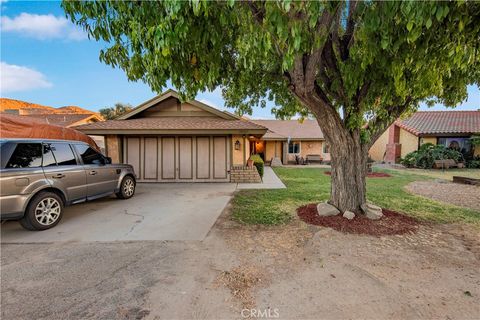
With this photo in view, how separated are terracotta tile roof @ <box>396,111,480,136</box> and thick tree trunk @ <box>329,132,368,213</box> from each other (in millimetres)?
18528

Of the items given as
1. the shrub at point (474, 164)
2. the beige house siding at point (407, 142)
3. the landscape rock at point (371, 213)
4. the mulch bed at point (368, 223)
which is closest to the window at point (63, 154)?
the mulch bed at point (368, 223)

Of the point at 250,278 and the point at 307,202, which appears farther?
the point at 307,202

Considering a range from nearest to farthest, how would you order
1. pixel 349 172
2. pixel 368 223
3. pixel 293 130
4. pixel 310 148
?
1. pixel 368 223
2. pixel 349 172
3. pixel 310 148
4. pixel 293 130

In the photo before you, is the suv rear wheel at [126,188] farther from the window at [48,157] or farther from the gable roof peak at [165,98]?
the gable roof peak at [165,98]

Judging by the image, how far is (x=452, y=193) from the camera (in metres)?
8.23

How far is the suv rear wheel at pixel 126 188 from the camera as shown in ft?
23.2

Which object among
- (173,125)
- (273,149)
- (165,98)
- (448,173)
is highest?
(165,98)

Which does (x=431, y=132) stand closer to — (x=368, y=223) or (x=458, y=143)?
(x=458, y=143)

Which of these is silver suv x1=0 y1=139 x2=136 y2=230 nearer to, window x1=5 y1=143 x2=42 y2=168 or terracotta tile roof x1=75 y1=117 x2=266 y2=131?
window x1=5 y1=143 x2=42 y2=168

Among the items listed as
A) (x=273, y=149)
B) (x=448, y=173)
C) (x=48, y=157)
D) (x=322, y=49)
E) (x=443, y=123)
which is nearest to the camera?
(x=322, y=49)

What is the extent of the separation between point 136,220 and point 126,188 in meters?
2.52

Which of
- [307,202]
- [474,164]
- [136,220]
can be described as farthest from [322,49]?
[474,164]

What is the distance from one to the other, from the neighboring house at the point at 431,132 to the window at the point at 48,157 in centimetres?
2400

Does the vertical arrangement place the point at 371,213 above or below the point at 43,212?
below
